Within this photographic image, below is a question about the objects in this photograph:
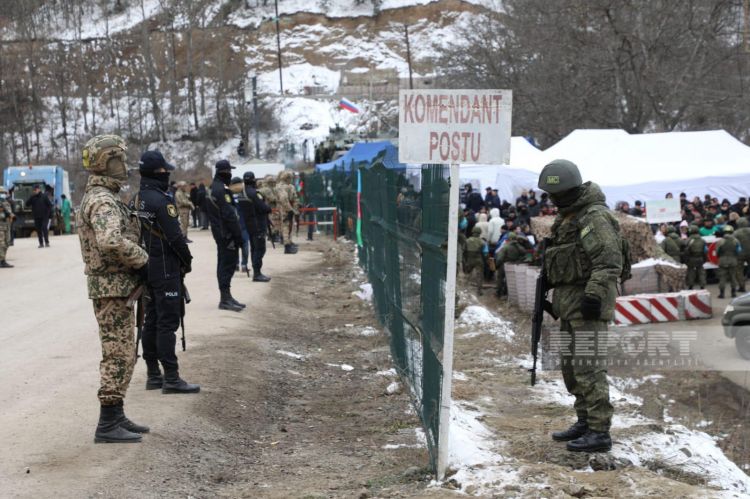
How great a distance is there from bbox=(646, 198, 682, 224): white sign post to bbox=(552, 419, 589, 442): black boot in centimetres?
1308

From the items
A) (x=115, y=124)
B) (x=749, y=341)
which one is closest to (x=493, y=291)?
(x=749, y=341)

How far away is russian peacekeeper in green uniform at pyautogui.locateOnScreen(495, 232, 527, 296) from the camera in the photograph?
1675cm

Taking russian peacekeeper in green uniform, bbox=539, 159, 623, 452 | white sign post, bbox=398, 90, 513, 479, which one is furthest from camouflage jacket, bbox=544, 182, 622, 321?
white sign post, bbox=398, 90, 513, 479

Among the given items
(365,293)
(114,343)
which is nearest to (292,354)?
(365,293)

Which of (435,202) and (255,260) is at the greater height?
(435,202)

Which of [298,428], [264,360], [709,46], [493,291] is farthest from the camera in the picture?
[709,46]

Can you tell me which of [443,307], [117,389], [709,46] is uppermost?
[709,46]

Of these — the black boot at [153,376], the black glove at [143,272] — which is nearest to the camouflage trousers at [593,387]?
the black glove at [143,272]

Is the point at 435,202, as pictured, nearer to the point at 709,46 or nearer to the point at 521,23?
the point at 709,46

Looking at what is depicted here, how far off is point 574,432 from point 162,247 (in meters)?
3.52

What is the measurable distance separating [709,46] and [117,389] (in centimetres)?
3271

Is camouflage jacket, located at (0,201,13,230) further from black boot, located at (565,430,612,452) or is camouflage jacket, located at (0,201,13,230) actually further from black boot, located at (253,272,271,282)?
black boot, located at (565,430,612,452)

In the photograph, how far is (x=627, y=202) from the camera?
22016 millimetres

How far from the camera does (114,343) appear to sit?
6.21m
